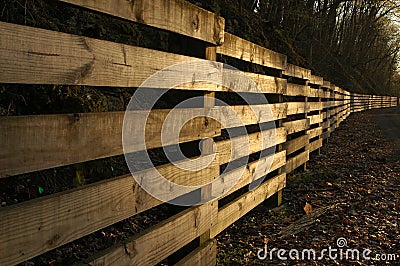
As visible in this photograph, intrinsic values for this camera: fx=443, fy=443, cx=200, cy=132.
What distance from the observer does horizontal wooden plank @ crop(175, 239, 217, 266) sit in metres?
3.34

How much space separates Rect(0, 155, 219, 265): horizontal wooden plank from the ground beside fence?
Answer: 2004mm

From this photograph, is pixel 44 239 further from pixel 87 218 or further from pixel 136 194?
pixel 136 194

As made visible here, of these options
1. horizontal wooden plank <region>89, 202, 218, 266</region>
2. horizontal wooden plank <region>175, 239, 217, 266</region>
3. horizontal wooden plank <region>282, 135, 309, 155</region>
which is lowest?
horizontal wooden plank <region>175, 239, 217, 266</region>

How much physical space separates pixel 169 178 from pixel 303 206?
3560 millimetres

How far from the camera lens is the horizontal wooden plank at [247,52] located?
14.4 ft

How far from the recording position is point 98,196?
2.33 m

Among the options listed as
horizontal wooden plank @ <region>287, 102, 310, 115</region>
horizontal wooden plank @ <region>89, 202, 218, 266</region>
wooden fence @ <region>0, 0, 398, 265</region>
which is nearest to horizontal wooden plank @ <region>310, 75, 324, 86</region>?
horizontal wooden plank @ <region>287, 102, 310, 115</region>

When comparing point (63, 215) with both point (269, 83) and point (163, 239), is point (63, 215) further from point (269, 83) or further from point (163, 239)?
point (269, 83)

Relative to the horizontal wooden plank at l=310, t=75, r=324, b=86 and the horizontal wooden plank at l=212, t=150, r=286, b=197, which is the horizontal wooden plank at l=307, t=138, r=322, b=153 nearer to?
the horizontal wooden plank at l=310, t=75, r=324, b=86

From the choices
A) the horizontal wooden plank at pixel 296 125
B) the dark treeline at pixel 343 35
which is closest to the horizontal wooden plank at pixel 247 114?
the horizontal wooden plank at pixel 296 125

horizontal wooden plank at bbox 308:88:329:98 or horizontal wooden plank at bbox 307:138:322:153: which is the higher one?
horizontal wooden plank at bbox 308:88:329:98

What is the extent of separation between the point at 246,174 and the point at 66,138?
124 inches

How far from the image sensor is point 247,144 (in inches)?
199


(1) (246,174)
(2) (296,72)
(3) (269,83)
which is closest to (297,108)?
(2) (296,72)
